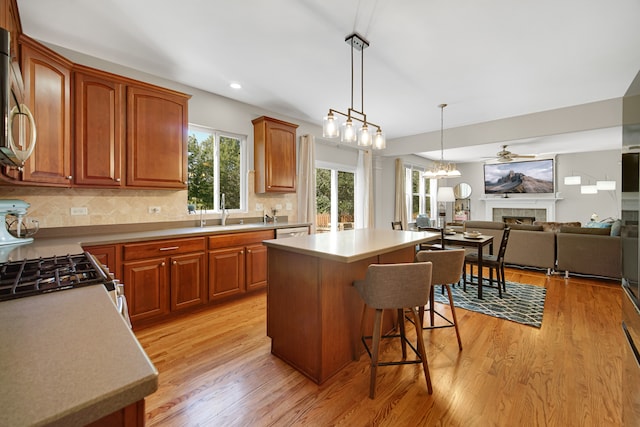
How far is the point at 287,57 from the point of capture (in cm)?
291

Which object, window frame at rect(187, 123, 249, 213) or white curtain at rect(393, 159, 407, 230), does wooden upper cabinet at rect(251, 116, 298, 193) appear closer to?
window frame at rect(187, 123, 249, 213)

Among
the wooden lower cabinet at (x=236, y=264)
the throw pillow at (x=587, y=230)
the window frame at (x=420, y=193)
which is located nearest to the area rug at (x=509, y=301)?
the throw pillow at (x=587, y=230)

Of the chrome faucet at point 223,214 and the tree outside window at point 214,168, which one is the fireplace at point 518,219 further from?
the chrome faucet at point 223,214

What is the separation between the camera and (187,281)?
297cm

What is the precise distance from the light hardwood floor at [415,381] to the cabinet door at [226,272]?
0.43 meters

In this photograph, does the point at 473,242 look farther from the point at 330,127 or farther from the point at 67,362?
the point at 67,362

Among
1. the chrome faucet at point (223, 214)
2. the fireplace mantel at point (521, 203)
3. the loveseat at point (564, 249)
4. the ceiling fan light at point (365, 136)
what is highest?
the ceiling fan light at point (365, 136)

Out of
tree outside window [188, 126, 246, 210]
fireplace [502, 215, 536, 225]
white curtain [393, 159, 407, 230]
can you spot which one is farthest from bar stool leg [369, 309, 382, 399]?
fireplace [502, 215, 536, 225]

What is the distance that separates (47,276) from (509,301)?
4.20 meters

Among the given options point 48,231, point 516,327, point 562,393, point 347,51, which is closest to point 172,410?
point 48,231

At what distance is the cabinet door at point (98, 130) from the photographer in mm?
2570

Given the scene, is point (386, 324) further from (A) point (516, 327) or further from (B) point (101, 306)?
(B) point (101, 306)

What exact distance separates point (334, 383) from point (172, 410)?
1.01 meters

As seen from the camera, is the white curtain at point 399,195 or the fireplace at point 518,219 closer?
the white curtain at point 399,195
